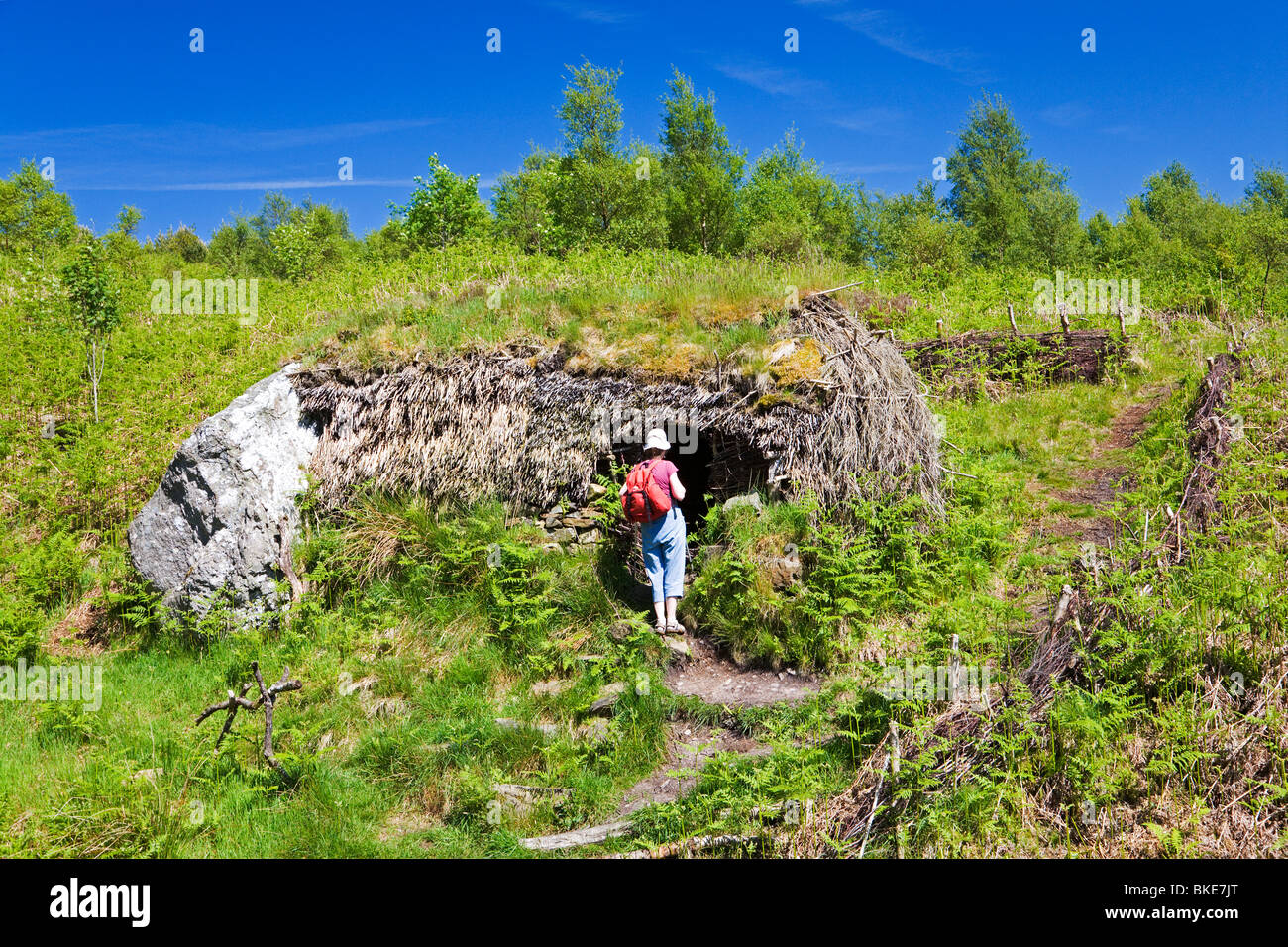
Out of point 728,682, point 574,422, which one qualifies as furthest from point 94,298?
point 728,682

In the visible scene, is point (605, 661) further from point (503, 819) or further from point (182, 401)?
point (182, 401)

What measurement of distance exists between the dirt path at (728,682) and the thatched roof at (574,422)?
1.96 m

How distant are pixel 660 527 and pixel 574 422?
2.03 metres

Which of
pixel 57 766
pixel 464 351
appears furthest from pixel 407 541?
pixel 57 766

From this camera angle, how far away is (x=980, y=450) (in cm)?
1116

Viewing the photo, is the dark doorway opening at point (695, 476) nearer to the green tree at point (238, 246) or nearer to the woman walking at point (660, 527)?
the woman walking at point (660, 527)

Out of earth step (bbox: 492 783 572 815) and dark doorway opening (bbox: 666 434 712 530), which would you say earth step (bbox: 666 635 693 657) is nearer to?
earth step (bbox: 492 783 572 815)

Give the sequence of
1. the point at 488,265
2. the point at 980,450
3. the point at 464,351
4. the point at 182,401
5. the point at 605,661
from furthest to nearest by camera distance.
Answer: the point at 488,265
the point at 182,401
the point at 980,450
the point at 464,351
the point at 605,661

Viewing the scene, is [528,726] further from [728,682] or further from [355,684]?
[355,684]

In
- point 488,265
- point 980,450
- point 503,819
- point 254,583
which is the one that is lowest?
point 503,819

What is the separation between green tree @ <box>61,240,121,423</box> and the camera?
13.0m

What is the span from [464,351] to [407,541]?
8.03ft

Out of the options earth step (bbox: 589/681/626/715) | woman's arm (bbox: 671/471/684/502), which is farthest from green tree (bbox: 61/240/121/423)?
earth step (bbox: 589/681/626/715)

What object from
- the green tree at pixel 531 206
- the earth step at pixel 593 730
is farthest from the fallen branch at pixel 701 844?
the green tree at pixel 531 206
